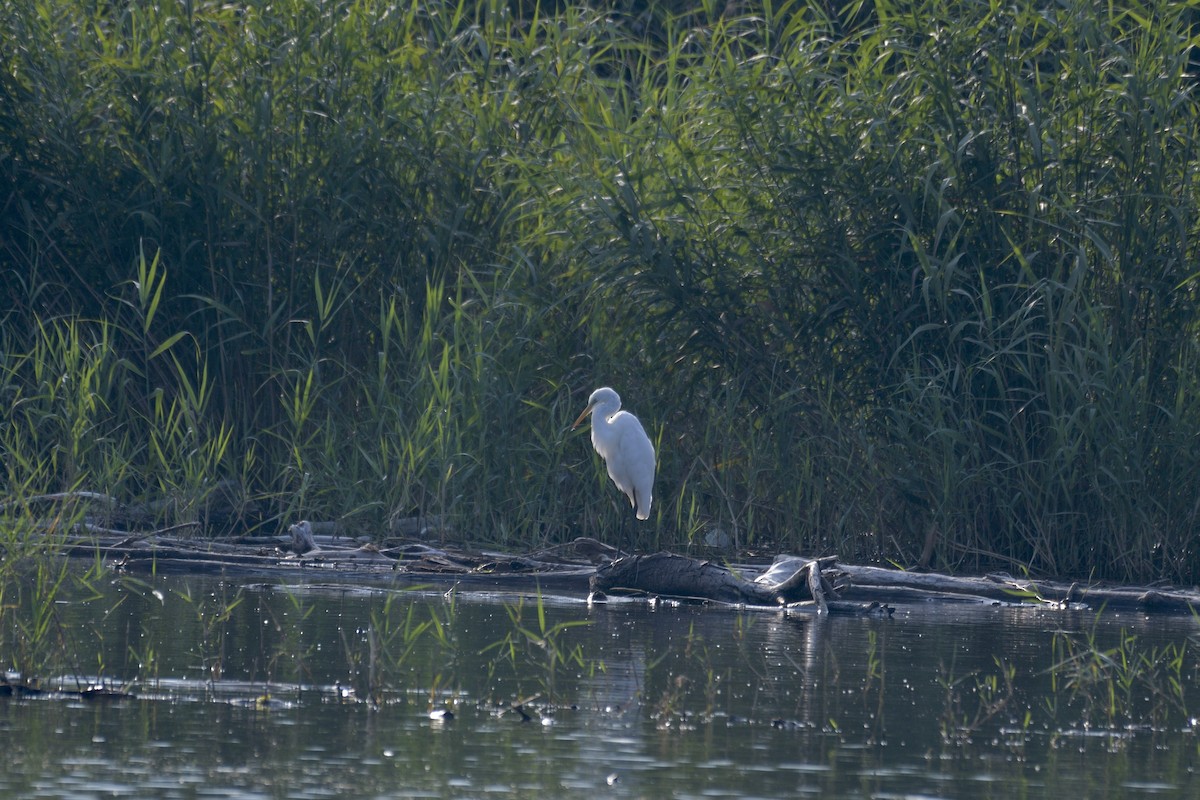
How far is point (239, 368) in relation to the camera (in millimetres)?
9492

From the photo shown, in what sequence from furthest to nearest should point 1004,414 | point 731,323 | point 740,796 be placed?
point 731,323
point 1004,414
point 740,796

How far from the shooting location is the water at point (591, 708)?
13.7 feet

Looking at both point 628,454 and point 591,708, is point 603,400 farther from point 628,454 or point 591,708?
point 591,708

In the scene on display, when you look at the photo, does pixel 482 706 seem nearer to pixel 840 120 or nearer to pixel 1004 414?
pixel 1004 414

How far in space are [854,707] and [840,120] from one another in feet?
13.9

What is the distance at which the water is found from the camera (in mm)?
4172

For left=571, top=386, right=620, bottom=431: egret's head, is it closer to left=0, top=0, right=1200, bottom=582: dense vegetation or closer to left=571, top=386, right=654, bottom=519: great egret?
left=571, top=386, right=654, bottom=519: great egret

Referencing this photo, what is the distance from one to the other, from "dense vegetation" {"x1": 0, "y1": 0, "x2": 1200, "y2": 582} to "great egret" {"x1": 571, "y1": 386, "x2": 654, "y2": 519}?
0.80ft

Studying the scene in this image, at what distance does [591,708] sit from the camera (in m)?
5.05

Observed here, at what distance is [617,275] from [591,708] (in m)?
4.14

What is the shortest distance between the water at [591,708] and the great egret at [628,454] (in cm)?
135

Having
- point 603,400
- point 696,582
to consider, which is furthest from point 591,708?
point 603,400

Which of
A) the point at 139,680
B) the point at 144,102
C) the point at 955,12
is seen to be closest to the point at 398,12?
the point at 144,102

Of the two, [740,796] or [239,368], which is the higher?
[239,368]
